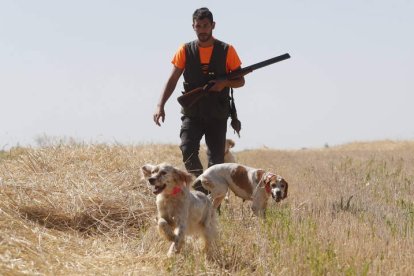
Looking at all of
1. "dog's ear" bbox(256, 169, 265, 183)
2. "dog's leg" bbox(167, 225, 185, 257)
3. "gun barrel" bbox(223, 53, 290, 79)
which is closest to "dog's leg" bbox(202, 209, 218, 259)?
"dog's leg" bbox(167, 225, 185, 257)

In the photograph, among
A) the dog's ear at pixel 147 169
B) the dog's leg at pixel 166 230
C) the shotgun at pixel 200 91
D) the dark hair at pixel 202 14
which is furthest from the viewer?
the shotgun at pixel 200 91

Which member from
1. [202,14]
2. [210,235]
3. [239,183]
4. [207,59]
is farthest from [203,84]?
[210,235]

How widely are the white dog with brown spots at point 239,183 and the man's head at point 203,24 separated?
150cm

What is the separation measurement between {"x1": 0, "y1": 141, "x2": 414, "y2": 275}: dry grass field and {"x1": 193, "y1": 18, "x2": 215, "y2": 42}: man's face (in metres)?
1.89

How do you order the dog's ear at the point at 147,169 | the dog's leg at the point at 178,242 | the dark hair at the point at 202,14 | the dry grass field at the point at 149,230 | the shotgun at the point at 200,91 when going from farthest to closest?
1. the shotgun at the point at 200,91
2. the dark hair at the point at 202,14
3. the dog's ear at the point at 147,169
4. the dog's leg at the point at 178,242
5. the dry grass field at the point at 149,230

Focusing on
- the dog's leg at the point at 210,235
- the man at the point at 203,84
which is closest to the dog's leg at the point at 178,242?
the dog's leg at the point at 210,235

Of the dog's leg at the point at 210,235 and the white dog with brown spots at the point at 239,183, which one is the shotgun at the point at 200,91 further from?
the dog's leg at the point at 210,235

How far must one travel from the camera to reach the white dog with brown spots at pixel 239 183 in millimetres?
7004

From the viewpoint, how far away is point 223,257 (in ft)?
16.1

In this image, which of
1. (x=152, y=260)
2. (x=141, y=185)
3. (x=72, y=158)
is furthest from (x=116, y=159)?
(x=152, y=260)

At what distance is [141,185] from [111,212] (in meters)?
1.13

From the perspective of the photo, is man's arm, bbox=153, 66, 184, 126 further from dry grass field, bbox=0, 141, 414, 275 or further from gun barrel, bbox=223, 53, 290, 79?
dry grass field, bbox=0, 141, 414, 275

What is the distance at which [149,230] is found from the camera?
545 cm

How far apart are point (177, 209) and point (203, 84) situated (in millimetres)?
2317
